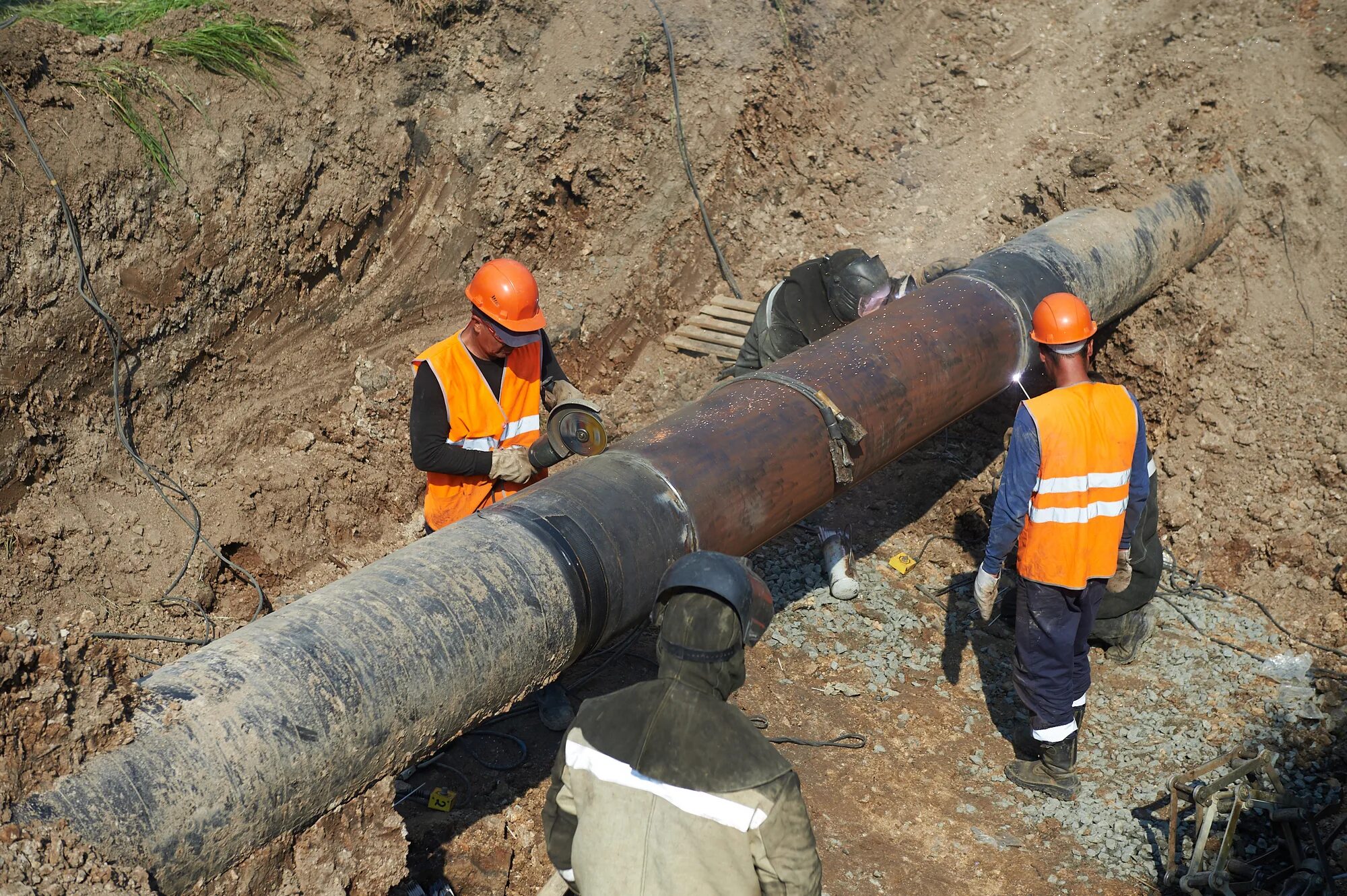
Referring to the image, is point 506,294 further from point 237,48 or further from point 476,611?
point 237,48

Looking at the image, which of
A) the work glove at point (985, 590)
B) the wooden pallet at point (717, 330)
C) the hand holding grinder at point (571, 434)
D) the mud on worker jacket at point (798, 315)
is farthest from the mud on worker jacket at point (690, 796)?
the wooden pallet at point (717, 330)

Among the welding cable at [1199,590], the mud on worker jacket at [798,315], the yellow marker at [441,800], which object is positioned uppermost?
the mud on worker jacket at [798,315]

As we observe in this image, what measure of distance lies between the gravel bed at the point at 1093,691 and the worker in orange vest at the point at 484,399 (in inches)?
73.8

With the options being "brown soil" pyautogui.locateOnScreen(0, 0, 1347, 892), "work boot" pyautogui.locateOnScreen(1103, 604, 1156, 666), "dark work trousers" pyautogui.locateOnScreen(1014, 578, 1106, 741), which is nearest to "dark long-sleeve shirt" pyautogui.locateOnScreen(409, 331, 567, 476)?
"brown soil" pyautogui.locateOnScreen(0, 0, 1347, 892)

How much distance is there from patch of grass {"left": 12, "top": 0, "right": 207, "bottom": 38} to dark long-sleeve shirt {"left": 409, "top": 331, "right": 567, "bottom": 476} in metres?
4.06

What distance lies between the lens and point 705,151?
27.5 ft

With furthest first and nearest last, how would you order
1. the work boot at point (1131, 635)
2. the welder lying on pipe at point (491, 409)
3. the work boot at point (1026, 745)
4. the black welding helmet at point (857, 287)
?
1. the black welding helmet at point (857, 287)
2. the work boot at point (1131, 635)
3. the work boot at point (1026, 745)
4. the welder lying on pipe at point (491, 409)

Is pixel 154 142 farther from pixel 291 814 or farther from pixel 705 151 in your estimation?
pixel 291 814

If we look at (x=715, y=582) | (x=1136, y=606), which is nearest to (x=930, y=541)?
(x=1136, y=606)

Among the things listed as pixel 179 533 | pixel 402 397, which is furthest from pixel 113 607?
pixel 402 397

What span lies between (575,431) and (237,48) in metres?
4.40

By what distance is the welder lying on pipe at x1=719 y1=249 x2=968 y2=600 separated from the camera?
5.39 meters

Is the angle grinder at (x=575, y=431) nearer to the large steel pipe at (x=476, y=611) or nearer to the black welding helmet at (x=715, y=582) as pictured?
the large steel pipe at (x=476, y=611)

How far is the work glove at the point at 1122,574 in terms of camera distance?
4664 mm
